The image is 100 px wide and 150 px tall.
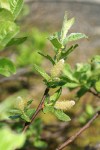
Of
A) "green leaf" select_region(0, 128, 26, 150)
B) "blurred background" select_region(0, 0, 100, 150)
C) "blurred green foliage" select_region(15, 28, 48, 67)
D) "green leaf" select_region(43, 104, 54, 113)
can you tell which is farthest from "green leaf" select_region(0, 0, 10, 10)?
"blurred green foliage" select_region(15, 28, 48, 67)

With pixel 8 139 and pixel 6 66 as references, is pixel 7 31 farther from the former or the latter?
pixel 8 139

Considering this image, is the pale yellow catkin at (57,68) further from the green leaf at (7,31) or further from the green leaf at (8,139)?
the green leaf at (8,139)

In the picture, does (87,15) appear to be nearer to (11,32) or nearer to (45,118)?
(45,118)

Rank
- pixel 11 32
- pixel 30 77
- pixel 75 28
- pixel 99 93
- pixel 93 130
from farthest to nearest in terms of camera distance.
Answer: pixel 75 28 → pixel 30 77 → pixel 93 130 → pixel 99 93 → pixel 11 32

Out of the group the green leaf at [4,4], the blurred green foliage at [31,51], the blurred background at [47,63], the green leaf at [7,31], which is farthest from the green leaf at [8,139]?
the blurred green foliage at [31,51]

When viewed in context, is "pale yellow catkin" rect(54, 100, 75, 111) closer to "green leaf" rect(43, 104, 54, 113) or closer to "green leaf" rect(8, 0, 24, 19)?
"green leaf" rect(43, 104, 54, 113)

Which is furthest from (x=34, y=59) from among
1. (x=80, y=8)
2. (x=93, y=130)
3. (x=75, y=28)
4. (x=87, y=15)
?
(x=80, y=8)
